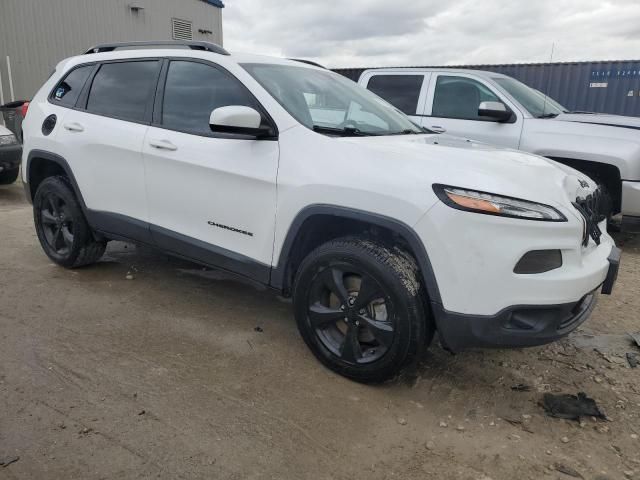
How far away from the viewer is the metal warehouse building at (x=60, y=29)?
40.9 ft

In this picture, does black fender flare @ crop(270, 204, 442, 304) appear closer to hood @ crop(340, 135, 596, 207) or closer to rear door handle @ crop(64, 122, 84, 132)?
hood @ crop(340, 135, 596, 207)

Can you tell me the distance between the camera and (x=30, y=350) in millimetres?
3271

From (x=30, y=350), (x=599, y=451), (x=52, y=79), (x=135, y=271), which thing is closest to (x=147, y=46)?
(x=52, y=79)

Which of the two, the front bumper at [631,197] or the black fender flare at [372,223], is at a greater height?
the black fender flare at [372,223]

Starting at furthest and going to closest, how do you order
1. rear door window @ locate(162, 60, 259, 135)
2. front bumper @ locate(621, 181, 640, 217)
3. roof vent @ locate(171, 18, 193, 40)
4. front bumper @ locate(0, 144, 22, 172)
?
roof vent @ locate(171, 18, 193, 40) < front bumper @ locate(0, 144, 22, 172) < front bumper @ locate(621, 181, 640, 217) < rear door window @ locate(162, 60, 259, 135)

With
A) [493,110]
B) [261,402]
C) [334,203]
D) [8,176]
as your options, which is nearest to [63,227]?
[261,402]

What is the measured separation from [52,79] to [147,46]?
121 cm

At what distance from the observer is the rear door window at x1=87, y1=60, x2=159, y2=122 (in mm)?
3857

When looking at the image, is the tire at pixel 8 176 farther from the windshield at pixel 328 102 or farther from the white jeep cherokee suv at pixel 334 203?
the windshield at pixel 328 102

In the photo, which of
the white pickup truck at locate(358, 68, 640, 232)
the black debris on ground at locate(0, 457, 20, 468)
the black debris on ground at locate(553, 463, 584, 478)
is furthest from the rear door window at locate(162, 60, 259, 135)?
the black debris on ground at locate(553, 463, 584, 478)

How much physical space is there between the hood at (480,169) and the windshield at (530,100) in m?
3.22

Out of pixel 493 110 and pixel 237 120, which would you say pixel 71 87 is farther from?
pixel 493 110

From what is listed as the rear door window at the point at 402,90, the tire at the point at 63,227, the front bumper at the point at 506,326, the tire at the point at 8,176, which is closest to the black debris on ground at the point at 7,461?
the front bumper at the point at 506,326

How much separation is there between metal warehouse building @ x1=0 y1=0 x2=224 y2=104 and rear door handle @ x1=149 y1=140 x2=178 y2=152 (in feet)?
35.7
